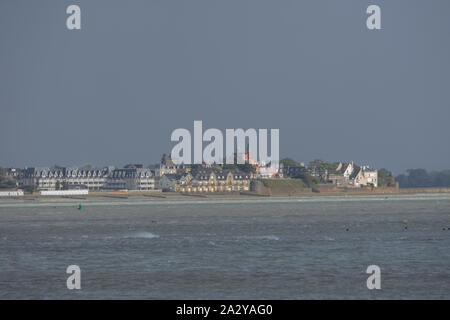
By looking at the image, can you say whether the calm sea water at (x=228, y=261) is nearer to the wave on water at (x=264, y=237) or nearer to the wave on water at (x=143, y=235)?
the wave on water at (x=264, y=237)

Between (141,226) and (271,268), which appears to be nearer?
(271,268)

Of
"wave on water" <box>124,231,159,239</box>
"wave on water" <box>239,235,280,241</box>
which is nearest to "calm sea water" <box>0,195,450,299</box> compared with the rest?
"wave on water" <box>239,235,280,241</box>

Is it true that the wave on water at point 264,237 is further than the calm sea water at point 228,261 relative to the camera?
Yes

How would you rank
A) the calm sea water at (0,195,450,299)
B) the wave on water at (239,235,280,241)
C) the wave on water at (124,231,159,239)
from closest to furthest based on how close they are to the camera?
the calm sea water at (0,195,450,299)
the wave on water at (239,235,280,241)
the wave on water at (124,231,159,239)

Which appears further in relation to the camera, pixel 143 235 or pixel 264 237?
pixel 143 235

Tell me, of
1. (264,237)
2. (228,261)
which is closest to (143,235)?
(264,237)

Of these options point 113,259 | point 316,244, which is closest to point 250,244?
point 316,244

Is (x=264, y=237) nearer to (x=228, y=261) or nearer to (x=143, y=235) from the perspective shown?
(x=143, y=235)

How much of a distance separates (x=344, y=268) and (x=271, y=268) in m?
5.14

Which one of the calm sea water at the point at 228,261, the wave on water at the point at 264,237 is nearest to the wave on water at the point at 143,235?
the calm sea water at the point at 228,261

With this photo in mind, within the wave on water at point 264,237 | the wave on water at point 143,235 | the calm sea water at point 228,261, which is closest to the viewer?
the calm sea water at point 228,261

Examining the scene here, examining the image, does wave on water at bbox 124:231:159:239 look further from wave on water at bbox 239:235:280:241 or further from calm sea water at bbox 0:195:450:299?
wave on water at bbox 239:235:280:241
